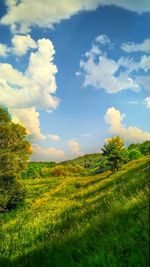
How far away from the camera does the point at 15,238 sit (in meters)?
20.9

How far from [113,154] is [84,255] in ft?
177

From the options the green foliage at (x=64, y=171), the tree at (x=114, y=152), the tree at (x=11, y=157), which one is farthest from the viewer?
the green foliage at (x=64, y=171)

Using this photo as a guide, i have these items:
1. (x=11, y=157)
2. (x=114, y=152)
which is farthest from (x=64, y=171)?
(x=11, y=157)

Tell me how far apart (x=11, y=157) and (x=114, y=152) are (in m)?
24.6

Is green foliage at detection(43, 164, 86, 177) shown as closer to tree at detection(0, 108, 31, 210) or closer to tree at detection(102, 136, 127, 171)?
tree at detection(102, 136, 127, 171)

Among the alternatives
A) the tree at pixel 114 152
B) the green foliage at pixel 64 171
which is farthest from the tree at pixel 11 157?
the green foliage at pixel 64 171

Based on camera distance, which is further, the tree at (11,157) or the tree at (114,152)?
the tree at (114,152)

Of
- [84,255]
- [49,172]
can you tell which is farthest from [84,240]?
[49,172]

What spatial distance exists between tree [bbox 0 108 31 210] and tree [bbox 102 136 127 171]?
20.5 m

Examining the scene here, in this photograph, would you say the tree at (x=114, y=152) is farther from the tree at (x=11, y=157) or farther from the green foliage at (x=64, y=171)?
the green foliage at (x=64, y=171)

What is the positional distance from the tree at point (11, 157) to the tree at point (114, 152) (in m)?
20.5

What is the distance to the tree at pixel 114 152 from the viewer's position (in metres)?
62.5

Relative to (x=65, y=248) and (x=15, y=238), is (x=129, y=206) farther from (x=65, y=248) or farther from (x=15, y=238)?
(x=15, y=238)

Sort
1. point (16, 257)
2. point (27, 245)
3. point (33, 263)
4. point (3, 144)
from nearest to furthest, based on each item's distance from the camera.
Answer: point (33, 263), point (16, 257), point (27, 245), point (3, 144)
